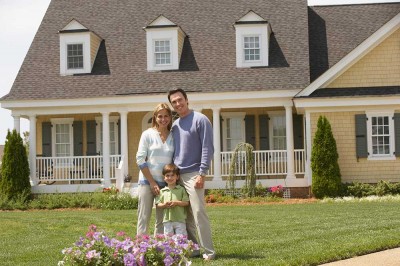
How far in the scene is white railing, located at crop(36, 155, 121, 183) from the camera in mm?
24317

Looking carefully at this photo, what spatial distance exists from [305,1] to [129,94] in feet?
24.3

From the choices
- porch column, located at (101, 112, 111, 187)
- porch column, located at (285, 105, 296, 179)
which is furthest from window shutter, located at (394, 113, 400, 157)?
porch column, located at (101, 112, 111, 187)

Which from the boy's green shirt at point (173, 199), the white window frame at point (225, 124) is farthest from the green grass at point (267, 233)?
the white window frame at point (225, 124)

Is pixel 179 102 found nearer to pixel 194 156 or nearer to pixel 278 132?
pixel 194 156

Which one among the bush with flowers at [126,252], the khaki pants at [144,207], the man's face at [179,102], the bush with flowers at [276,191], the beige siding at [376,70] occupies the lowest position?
the bush with flowers at [276,191]

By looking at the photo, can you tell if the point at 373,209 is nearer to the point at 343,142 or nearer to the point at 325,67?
the point at 343,142

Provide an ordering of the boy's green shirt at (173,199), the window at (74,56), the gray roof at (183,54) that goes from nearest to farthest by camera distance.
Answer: the boy's green shirt at (173,199) < the gray roof at (183,54) < the window at (74,56)

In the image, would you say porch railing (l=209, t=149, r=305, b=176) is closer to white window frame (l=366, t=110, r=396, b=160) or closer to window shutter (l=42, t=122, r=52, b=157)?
white window frame (l=366, t=110, r=396, b=160)

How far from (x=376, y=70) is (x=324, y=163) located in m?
3.58

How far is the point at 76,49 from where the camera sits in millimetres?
25359

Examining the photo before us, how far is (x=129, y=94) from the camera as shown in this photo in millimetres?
23953

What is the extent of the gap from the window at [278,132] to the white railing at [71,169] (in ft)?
Result: 17.5

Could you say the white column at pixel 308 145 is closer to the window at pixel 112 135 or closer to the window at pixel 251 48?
the window at pixel 251 48

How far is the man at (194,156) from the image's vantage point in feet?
30.2
